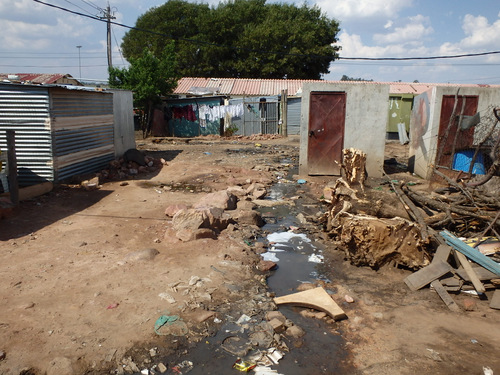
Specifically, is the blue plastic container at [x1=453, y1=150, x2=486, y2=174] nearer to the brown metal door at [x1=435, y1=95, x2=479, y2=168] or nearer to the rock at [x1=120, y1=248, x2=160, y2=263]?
the brown metal door at [x1=435, y1=95, x2=479, y2=168]

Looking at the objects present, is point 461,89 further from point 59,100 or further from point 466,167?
point 59,100

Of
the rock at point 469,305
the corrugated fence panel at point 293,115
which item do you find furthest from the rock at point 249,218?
the corrugated fence panel at point 293,115

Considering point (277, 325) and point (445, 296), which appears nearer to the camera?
point (277, 325)

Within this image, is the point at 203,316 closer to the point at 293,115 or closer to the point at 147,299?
the point at 147,299

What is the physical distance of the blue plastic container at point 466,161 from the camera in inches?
377

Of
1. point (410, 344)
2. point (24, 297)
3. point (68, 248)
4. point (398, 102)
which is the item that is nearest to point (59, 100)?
point (68, 248)

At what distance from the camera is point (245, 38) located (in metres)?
29.2

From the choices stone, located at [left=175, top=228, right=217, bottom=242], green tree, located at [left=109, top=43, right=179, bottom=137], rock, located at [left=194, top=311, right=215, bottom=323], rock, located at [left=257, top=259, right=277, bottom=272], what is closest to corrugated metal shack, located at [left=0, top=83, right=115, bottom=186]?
stone, located at [left=175, top=228, right=217, bottom=242]

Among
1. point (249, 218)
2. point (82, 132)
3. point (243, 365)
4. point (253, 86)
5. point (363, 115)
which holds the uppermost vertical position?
point (253, 86)

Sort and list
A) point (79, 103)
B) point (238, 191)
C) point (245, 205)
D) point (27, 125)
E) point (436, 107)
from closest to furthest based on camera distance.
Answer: point (245, 205) < point (27, 125) < point (238, 191) < point (79, 103) < point (436, 107)

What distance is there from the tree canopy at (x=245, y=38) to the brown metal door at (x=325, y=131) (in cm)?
1891

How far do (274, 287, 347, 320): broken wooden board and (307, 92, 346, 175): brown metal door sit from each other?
6.67 m

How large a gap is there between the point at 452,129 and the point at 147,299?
8.71m

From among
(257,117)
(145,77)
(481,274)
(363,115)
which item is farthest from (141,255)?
(257,117)
